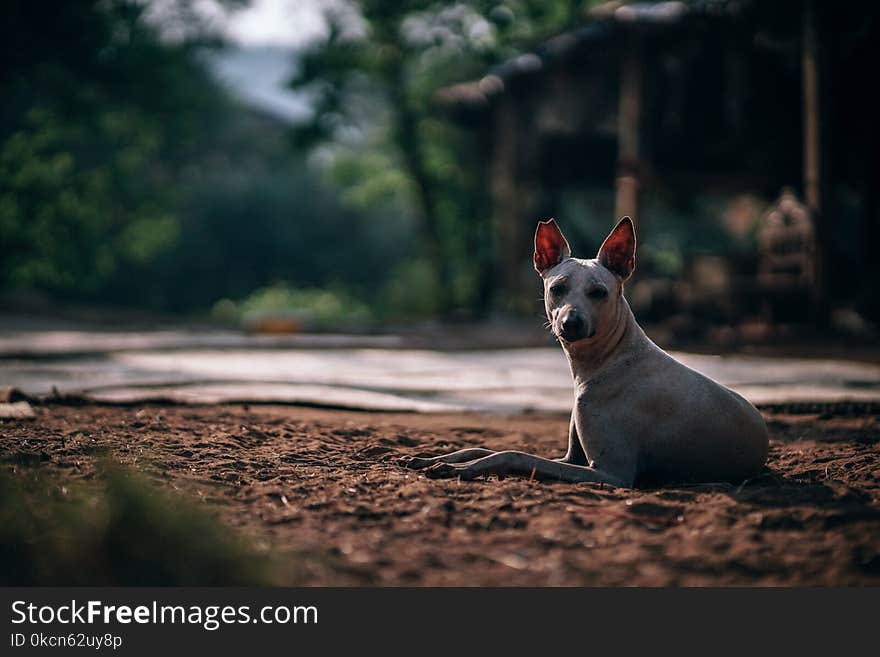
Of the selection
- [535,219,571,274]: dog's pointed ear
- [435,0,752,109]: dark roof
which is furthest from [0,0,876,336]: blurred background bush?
[535,219,571,274]: dog's pointed ear

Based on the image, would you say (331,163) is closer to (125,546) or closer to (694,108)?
(694,108)

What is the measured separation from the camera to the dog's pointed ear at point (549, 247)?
4473 millimetres

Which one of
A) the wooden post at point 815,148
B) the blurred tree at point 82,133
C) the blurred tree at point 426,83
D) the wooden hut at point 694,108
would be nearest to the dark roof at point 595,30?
the wooden hut at point 694,108

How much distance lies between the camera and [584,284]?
4172 millimetres

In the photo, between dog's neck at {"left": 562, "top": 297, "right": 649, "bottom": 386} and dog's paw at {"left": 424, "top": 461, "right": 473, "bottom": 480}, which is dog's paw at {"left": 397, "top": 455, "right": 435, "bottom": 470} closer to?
dog's paw at {"left": 424, "top": 461, "right": 473, "bottom": 480}

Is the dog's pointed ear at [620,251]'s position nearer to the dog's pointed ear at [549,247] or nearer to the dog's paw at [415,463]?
the dog's pointed ear at [549,247]

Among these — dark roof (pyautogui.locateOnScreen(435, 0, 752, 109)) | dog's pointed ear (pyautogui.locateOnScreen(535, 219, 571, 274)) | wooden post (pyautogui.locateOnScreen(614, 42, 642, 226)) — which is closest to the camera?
dog's pointed ear (pyautogui.locateOnScreen(535, 219, 571, 274))

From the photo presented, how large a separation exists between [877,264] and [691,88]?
4.64 meters

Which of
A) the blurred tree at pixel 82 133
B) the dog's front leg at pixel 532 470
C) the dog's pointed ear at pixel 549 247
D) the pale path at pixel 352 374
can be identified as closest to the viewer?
the dog's front leg at pixel 532 470

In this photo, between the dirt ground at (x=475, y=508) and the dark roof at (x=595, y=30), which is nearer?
A: the dirt ground at (x=475, y=508)

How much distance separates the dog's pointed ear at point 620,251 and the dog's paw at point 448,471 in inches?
49.0

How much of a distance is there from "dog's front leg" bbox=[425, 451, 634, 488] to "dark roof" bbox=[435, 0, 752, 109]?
1159 centimetres

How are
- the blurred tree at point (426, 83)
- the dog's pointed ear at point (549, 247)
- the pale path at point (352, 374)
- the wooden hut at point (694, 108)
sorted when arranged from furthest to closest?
the blurred tree at point (426, 83) < the wooden hut at point (694, 108) < the pale path at point (352, 374) < the dog's pointed ear at point (549, 247)

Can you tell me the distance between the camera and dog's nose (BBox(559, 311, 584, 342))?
3973mm
